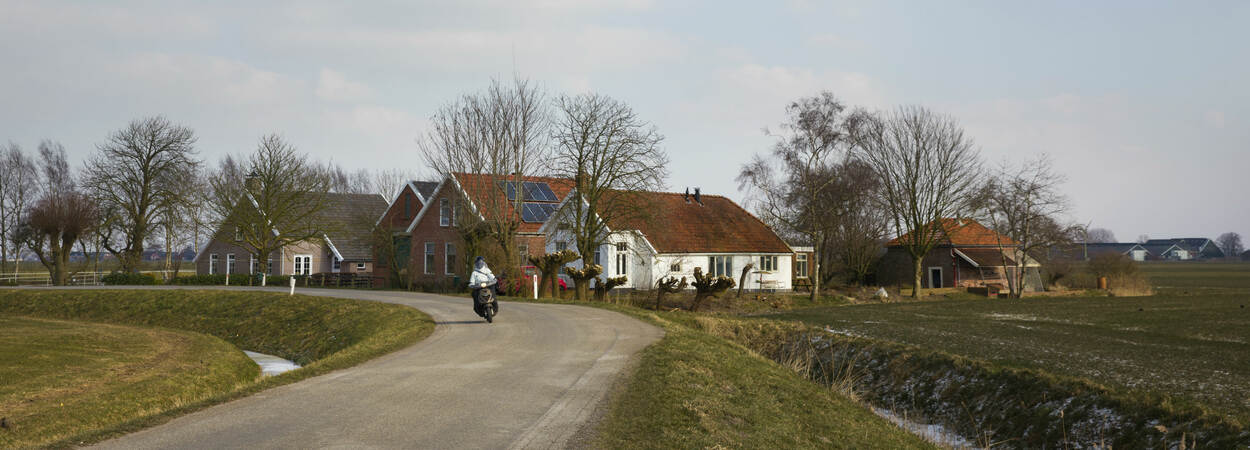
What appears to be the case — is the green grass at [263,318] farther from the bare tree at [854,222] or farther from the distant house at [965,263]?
the distant house at [965,263]

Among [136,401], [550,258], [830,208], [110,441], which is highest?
[830,208]

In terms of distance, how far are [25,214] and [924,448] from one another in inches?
2681

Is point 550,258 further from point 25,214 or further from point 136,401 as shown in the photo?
point 25,214

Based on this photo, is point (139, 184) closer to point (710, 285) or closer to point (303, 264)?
point (303, 264)

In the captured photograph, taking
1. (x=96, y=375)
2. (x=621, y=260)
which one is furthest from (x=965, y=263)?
(x=96, y=375)

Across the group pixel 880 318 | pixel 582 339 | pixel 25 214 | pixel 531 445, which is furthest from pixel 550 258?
pixel 25 214

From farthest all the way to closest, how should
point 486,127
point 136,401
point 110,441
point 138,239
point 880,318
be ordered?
point 138,239 → point 486,127 → point 880,318 → point 136,401 → point 110,441

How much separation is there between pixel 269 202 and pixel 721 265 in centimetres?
2691

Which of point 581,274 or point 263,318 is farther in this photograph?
point 581,274

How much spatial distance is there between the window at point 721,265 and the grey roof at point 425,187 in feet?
56.2

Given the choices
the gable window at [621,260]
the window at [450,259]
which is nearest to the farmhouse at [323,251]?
the window at [450,259]

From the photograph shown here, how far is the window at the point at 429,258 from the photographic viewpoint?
146 feet

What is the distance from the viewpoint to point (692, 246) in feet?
147

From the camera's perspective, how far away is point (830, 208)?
46.2m
